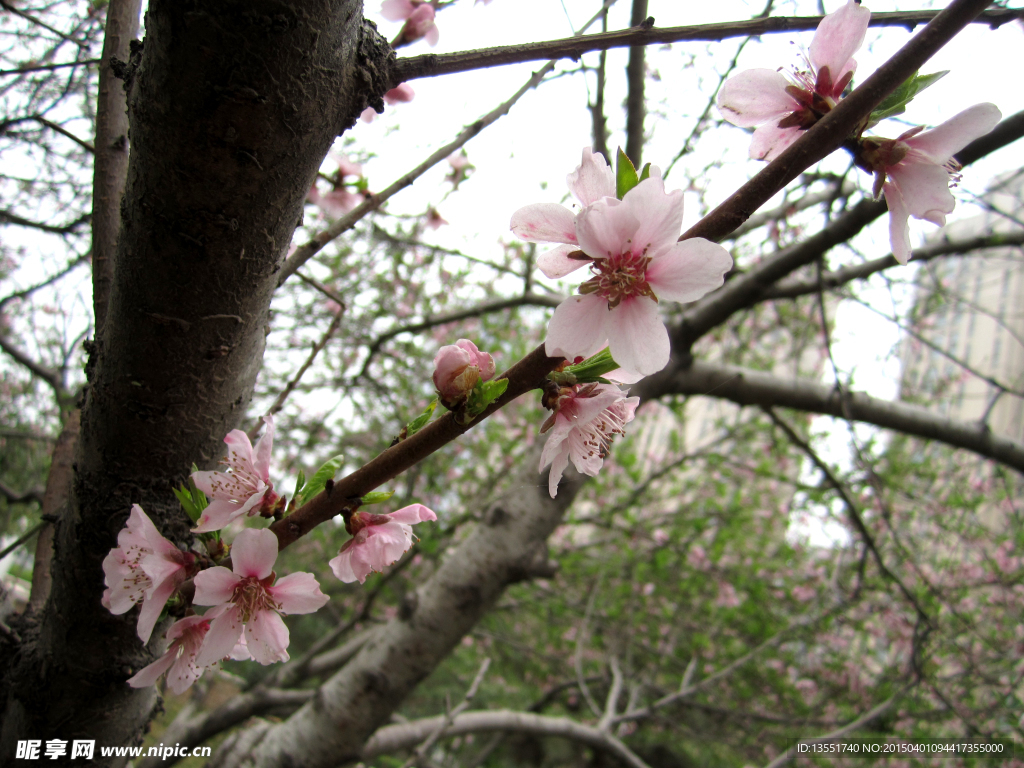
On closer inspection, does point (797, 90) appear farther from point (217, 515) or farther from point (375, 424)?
point (375, 424)

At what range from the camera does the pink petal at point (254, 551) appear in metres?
0.66

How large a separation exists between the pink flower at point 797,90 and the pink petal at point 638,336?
0.35 meters

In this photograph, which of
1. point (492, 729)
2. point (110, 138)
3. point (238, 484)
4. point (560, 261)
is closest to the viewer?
point (560, 261)

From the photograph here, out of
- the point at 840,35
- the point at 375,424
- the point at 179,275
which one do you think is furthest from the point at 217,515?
the point at 375,424

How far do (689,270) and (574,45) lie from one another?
14.3 inches

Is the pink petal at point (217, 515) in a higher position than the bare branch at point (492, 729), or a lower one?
higher

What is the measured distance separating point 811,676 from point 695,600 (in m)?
1.03

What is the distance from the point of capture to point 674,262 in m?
0.60

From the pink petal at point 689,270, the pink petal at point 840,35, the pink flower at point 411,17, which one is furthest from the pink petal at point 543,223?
the pink flower at point 411,17

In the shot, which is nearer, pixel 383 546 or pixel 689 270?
pixel 689 270

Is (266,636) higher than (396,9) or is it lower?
lower

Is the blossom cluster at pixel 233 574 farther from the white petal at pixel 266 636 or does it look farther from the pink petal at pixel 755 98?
the pink petal at pixel 755 98

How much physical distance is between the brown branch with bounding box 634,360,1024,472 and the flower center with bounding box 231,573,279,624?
2.10 metres

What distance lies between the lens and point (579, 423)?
664mm
